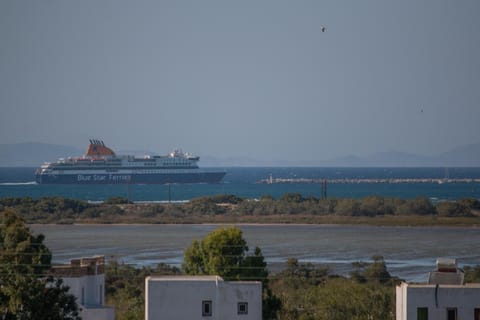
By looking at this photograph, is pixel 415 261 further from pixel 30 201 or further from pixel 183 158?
pixel 183 158

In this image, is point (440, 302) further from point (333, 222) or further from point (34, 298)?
point (333, 222)

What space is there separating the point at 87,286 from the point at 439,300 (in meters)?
6.32

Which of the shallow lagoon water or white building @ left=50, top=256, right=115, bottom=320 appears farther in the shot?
the shallow lagoon water

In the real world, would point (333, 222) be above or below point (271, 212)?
below

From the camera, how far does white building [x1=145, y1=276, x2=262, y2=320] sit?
56.5 ft

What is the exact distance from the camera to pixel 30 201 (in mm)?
65562

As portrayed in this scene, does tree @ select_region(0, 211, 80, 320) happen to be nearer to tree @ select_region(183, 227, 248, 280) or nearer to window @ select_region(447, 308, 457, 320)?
tree @ select_region(183, 227, 248, 280)

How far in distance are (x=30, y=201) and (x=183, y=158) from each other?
250 ft

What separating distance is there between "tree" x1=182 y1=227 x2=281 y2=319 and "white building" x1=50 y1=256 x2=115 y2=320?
2.60 m

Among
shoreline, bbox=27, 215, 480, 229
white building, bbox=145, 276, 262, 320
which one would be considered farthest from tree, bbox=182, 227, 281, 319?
shoreline, bbox=27, 215, 480, 229

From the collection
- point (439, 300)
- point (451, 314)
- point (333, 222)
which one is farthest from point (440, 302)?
point (333, 222)

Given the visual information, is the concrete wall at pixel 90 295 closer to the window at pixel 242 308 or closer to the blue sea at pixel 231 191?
the window at pixel 242 308

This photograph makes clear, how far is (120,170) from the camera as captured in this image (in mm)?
136375

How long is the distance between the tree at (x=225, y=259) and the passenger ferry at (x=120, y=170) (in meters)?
107
